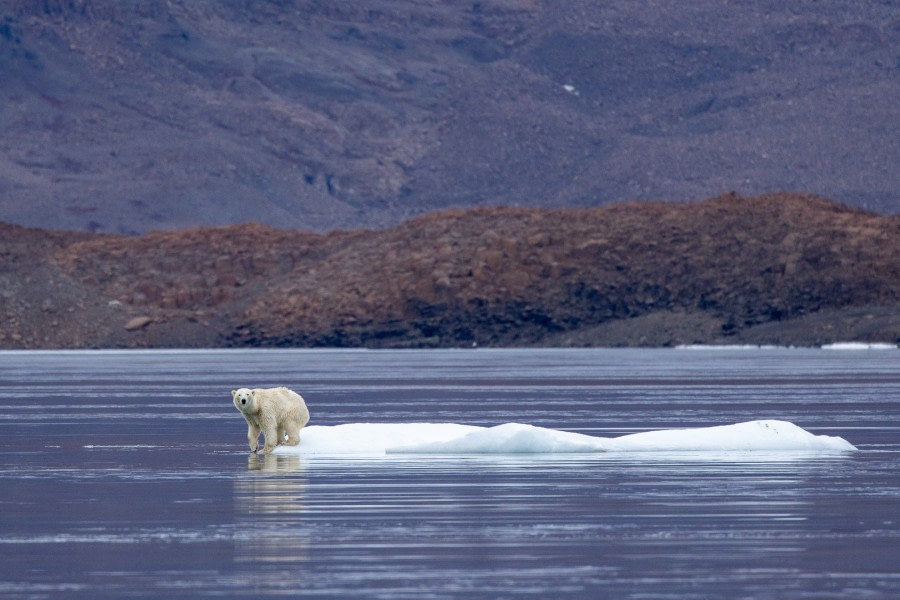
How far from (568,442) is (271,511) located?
6.50 meters

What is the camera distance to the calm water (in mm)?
12344

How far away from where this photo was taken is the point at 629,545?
14.0 meters

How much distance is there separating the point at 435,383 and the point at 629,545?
3226cm

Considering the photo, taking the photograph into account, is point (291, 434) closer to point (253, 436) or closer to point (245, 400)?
point (253, 436)

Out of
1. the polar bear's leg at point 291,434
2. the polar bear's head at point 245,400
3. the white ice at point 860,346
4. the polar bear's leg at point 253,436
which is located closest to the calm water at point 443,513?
the polar bear's leg at point 253,436

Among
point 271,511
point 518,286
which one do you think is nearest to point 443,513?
point 271,511

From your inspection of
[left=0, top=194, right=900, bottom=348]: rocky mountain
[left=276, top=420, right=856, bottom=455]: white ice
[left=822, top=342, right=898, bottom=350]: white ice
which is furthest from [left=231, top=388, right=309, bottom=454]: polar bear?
[left=0, top=194, right=900, bottom=348]: rocky mountain

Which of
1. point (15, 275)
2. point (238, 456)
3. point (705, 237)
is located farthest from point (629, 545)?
point (15, 275)

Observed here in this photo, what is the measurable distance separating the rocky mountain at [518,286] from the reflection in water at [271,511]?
6008 centimetres

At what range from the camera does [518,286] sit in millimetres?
90188

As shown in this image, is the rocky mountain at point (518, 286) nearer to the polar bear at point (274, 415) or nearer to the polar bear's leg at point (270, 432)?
the polar bear at point (274, 415)

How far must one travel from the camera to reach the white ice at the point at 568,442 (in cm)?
2214

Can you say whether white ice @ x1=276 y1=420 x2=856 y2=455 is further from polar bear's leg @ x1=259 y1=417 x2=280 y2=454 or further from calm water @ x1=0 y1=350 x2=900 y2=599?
calm water @ x1=0 y1=350 x2=900 y2=599

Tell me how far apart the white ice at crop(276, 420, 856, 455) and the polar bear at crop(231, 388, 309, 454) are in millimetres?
171
